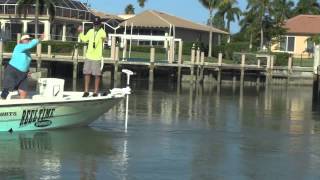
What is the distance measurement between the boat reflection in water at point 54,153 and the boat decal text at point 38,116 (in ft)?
0.76

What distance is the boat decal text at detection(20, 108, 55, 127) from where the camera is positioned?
13250 millimetres

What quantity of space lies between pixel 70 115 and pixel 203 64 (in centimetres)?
3008

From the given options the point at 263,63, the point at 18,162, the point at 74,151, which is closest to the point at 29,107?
the point at 74,151

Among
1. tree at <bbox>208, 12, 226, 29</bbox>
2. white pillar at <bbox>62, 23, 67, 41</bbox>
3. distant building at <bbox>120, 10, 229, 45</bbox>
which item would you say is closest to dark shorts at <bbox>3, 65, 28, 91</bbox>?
distant building at <bbox>120, 10, 229, 45</bbox>

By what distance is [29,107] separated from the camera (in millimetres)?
13133

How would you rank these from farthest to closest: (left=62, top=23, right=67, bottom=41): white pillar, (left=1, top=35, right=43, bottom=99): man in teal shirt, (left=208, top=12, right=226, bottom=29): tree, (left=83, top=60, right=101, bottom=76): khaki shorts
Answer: (left=208, top=12, right=226, bottom=29): tree → (left=62, top=23, right=67, bottom=41): white pillar → (left=83, top=60, right=101, bottom=76): khaki shorts → (left=1, top=35, right=43, bottom=99): man in teal shirt

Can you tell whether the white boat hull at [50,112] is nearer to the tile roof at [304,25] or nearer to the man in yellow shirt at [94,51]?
the man in yellow shirt at [94,51]

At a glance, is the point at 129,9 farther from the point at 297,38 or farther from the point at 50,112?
the point at 50,112

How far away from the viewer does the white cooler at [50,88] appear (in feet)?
45.5

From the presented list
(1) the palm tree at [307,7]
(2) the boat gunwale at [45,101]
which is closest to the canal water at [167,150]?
(2) the boat gunwale at [45,101]

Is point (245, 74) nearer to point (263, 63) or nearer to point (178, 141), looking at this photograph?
point (263, 63)

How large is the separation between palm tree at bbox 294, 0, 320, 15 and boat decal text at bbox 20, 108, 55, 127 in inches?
2935

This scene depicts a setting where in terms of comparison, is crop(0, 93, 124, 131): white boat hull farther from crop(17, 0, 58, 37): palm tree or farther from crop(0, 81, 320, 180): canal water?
crop(17, 0, 58, 37): palm tree

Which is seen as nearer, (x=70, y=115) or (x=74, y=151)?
(x=74, y=151)
